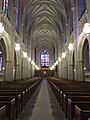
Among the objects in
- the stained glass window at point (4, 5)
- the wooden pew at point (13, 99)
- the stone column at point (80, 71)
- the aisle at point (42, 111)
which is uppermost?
the stained glass window at point (4, 5)

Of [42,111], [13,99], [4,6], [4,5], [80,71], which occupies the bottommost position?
[42,111]

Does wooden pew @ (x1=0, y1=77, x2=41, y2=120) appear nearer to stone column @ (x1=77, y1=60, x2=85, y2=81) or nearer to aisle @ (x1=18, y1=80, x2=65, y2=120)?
aisle @ (x1=18, y1=80, x2=65, y2=120)

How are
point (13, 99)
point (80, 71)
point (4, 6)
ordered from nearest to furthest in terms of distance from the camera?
point (13, 99) → point (4, 6) → point (80, 71)

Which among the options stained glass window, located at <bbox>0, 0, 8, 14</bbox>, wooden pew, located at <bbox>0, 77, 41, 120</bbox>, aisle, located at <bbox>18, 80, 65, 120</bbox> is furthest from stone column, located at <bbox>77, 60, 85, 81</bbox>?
wooden pew, located at <bbox>0, 77, 41, 120</bbox>

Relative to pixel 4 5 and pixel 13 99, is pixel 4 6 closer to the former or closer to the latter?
pixel 4 5

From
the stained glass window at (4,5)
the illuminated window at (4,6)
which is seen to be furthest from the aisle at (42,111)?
the illuminated window at (4,6)

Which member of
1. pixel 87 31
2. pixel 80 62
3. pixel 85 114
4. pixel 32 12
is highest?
pixel 32 12

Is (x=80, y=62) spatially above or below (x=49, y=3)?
below

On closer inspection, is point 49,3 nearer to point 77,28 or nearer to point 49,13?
point 49,13

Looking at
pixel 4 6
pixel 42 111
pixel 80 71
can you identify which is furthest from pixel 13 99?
pixel 4 6

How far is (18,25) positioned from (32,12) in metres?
11.9

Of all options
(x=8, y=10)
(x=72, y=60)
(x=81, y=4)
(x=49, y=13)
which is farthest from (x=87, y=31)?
(x=49, y=13)

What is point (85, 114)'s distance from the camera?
12.1ft

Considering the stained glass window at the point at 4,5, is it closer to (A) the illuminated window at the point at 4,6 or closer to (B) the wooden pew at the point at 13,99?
(A) the illuminated window at the point at 4,6
